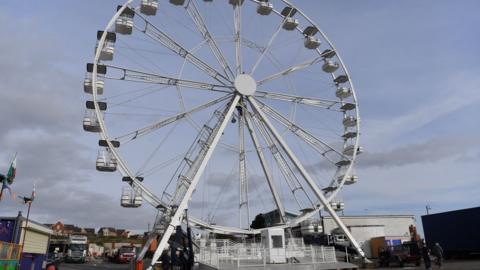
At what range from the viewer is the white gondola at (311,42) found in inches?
1211

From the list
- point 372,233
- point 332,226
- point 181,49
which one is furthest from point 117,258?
point 181,49

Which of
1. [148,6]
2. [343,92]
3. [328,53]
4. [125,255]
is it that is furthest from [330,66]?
[125,255]

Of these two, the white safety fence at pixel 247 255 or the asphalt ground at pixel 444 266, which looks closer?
the white safety fence at pixel 247 255

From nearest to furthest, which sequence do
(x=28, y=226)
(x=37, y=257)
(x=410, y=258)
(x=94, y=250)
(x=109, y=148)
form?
(x=28, y=226)
(x=109, y=148)
(x=37, y=257)
(x=410, y=258)
(x=94, y=250)

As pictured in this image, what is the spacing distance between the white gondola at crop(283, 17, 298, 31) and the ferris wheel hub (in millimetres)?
5644

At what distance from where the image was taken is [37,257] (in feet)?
79.3

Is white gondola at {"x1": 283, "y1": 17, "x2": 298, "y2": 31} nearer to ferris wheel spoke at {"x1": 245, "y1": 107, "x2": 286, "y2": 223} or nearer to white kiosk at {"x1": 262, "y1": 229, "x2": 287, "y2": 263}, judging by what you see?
ferris wheel spoke at {"x1": 245, "y1": 107, "x2": 286, "y2": 223}

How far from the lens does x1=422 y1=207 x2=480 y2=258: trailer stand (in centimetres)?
2994

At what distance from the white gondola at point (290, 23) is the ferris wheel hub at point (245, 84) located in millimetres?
5644

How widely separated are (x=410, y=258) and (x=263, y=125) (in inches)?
507

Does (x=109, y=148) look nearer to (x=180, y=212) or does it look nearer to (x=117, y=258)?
(x=180, y=212)

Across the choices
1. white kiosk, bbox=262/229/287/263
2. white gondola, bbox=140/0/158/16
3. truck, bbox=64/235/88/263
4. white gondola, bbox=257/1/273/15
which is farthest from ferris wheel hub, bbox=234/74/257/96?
truck, bbox=64/235/88/263

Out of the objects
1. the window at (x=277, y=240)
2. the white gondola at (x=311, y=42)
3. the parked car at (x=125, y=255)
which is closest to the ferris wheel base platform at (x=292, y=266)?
the window at (x=277, y=240)

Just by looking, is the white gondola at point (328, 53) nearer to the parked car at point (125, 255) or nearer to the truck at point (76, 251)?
the parked car at point (125, 255)
